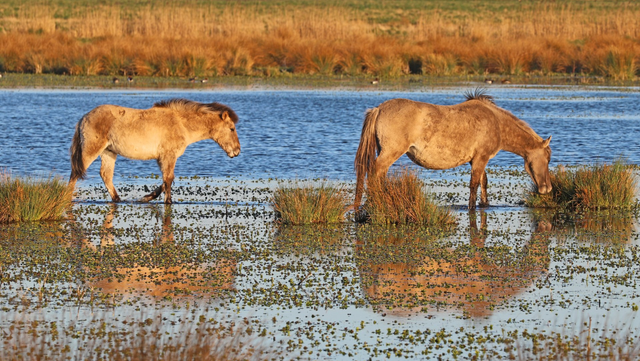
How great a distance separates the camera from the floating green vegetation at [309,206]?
11594 mm

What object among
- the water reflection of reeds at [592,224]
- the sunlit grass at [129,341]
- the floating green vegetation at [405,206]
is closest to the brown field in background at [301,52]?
the water reflection of reeds at [592,224]

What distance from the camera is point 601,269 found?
9.21 m

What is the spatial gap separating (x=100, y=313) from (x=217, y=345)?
183 cm

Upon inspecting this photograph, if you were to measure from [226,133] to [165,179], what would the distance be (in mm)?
1275

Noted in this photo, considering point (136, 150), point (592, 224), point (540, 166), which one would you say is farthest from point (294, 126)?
point (592, 224)

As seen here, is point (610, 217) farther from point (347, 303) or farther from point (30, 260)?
point (30, 260)

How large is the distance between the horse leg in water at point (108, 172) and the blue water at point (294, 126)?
0.85 m

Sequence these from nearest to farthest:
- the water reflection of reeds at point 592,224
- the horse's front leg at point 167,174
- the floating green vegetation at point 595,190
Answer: the water reflection of reeds at point 592,224 → the floating green vegetation at point 595,190 → the horse's front leg at point 167,174

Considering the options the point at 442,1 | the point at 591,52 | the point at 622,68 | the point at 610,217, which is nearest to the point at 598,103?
the point at 622,68

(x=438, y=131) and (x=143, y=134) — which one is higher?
(x=438, y=131)

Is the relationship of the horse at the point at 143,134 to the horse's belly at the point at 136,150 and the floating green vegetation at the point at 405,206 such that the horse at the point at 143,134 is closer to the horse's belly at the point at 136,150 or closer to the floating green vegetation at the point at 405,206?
the horse's belly at the point at 136,150

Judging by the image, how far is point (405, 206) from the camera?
457 inches

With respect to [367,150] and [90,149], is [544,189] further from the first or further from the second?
[90,149]

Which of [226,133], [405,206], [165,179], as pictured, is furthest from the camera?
[226,133]
